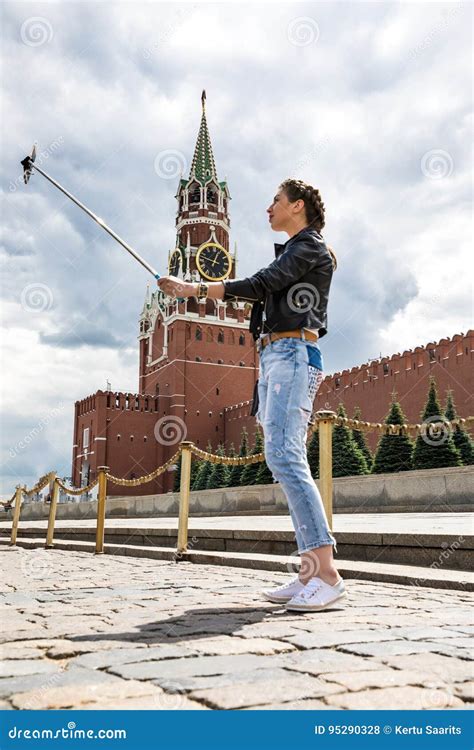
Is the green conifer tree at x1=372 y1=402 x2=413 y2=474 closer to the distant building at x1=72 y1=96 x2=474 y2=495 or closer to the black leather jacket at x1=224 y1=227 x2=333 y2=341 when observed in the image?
the black leather jacket at x1=224 y1=227 x2=333 y2=341

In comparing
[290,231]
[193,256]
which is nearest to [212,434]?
[193,256]

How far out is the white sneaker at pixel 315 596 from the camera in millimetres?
2621

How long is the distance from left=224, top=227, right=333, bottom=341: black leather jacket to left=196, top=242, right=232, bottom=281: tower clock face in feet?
148

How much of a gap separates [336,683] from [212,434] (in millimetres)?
44772

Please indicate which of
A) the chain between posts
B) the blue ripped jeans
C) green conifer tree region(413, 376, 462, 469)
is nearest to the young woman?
the blue ripped jeans

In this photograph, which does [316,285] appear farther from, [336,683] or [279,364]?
[336,683]

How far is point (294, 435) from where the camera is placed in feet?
9.06

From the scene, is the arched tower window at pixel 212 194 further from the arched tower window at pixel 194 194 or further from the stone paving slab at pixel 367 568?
the stone paving slab at pixel 367 568

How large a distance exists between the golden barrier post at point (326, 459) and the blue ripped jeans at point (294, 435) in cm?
205

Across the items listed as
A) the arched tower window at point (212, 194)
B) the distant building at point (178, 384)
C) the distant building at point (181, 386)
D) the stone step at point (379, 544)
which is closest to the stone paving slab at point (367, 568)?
the stone step at point (379, 544)

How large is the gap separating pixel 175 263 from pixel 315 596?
50068 millimetres

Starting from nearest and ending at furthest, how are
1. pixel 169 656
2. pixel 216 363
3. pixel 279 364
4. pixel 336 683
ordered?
pixel 336 683
pixel 169 656
pixel 279 364
pixel 216 363

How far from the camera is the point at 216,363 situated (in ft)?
156
